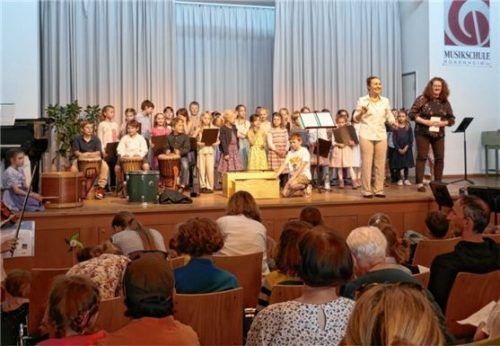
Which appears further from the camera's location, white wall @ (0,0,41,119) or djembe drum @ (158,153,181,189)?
white wall @ (0,0,41,119)

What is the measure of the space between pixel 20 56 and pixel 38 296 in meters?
6.62

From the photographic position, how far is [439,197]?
6473 mm

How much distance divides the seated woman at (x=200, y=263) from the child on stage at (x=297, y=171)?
14.3 feet

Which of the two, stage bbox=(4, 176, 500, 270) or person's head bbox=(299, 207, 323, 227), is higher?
person's head bbox=(299, 207, 323, 227)

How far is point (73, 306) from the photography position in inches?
78.2

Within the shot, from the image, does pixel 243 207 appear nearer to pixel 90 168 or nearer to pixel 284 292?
pixel 284 292

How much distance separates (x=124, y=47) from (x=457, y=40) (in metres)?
5.88

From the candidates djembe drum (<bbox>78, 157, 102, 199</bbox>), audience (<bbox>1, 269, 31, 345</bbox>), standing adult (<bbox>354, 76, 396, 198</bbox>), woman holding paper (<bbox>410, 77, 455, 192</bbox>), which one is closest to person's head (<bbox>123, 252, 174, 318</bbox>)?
audience (<bbox>1, 269, 31, 345</bbox>)

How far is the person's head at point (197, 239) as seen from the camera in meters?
2.96

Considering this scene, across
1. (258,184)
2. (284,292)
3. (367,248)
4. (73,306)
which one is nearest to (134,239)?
(284,292)

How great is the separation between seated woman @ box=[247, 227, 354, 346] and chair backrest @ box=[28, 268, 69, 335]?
1.48 m

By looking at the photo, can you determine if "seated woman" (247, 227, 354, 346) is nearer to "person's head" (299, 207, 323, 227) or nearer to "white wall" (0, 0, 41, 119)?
"person's head" (299, 207, 323, 227)

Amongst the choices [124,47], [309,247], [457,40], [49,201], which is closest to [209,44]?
[124,47]

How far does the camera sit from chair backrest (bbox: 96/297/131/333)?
2445 millimetres
